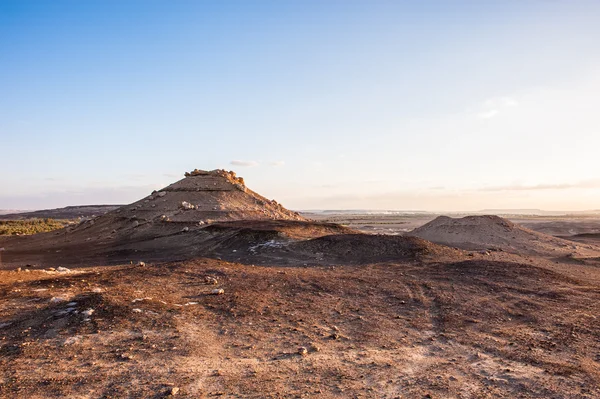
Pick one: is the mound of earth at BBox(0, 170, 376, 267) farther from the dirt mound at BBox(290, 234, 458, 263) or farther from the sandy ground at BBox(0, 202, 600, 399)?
the sandy ground at BBox(0, 202, 600, 399)

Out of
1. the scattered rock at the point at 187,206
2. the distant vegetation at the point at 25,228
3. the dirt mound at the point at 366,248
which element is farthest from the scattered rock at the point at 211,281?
the distant vegetation at the point at 25,228

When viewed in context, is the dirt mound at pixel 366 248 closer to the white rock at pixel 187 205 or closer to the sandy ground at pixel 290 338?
the sandy ground at pixel 290 338

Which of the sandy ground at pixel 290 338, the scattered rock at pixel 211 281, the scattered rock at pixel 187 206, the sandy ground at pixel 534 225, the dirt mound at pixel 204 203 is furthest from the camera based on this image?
the sandy ground at pixel 534 225

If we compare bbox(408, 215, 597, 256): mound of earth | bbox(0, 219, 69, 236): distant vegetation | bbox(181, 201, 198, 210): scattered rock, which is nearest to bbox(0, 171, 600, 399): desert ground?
bbox(408, 215, 597, 256): mound of earth

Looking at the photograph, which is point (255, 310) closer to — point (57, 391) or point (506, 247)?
point (57, 391)

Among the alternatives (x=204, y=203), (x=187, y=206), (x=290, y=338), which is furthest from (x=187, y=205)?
(x=290, y=338)

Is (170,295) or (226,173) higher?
(226,173)

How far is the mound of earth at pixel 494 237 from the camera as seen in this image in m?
25.7

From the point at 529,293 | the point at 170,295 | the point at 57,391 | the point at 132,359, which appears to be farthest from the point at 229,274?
the point at 529,293

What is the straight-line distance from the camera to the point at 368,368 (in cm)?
583

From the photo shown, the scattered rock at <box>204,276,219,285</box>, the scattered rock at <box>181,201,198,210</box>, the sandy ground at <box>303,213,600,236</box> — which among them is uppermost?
the scattered rock at <box>181,201,198,210</box>

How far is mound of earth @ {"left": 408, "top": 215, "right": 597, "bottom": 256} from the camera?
1010 inches

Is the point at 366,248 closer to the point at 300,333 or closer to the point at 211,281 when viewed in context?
the point at 211,281

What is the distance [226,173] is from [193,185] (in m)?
4.96
